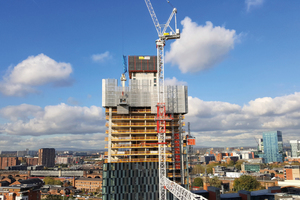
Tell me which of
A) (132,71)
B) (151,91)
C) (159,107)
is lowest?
(159,107)

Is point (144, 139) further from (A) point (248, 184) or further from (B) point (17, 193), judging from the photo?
(A) point (248, 184)

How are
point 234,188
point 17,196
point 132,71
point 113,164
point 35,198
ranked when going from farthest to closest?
point 234,188
point 35,198
point 17,196
point 132,71
point 113,164

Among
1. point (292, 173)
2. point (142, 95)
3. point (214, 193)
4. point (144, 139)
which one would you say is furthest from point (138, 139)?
point (292, 173)

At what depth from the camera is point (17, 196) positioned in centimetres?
11806

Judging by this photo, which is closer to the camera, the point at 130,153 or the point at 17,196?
the point at 130,153

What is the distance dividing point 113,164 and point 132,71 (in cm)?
3975

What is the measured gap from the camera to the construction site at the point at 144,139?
8806cm

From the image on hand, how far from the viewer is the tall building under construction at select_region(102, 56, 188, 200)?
88.1 m

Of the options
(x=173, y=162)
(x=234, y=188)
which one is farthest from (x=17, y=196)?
(x=234, y=188)

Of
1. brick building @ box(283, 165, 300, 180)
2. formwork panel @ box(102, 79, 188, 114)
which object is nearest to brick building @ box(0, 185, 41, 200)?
formwork panel @ box(102, 79, 188, 114)

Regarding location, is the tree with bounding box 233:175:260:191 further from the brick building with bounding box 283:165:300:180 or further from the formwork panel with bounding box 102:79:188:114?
the formwork panel with bounding box 102:79:188:114

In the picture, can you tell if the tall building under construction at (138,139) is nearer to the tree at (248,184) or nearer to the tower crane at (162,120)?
the tower crane at (162,120)

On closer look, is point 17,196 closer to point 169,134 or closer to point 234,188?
point 169,134

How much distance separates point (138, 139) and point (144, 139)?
2.30 m
